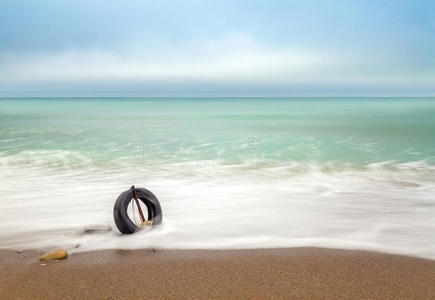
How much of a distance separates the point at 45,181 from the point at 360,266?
692cm

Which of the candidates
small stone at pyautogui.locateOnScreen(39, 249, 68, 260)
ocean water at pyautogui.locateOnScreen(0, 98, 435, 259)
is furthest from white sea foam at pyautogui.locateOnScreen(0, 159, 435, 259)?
small stone at pyautogui.locateOnScreen(39, 249, 68, 260)

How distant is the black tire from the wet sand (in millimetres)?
408

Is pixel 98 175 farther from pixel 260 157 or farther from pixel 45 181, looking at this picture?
pixel 260 157

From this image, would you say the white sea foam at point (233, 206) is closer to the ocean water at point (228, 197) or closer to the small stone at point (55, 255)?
the ocean water at point (228, 197)

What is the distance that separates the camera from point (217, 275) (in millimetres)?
3289

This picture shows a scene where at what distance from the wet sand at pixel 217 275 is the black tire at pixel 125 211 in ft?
1.34

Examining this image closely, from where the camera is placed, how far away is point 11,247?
4059 millimetres

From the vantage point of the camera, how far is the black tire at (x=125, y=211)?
13.7 feet

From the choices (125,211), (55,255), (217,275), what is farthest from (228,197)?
(55,255)

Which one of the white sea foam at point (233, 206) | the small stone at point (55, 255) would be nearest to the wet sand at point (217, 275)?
the small stone at point (55, 255)

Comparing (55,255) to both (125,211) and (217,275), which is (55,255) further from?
(217,275)

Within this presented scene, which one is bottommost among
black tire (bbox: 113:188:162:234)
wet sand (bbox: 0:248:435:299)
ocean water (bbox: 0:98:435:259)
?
ocean water (bbox: 0:98:435:259)

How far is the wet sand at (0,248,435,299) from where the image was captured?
117 inches

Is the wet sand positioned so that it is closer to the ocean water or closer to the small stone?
the small stone
